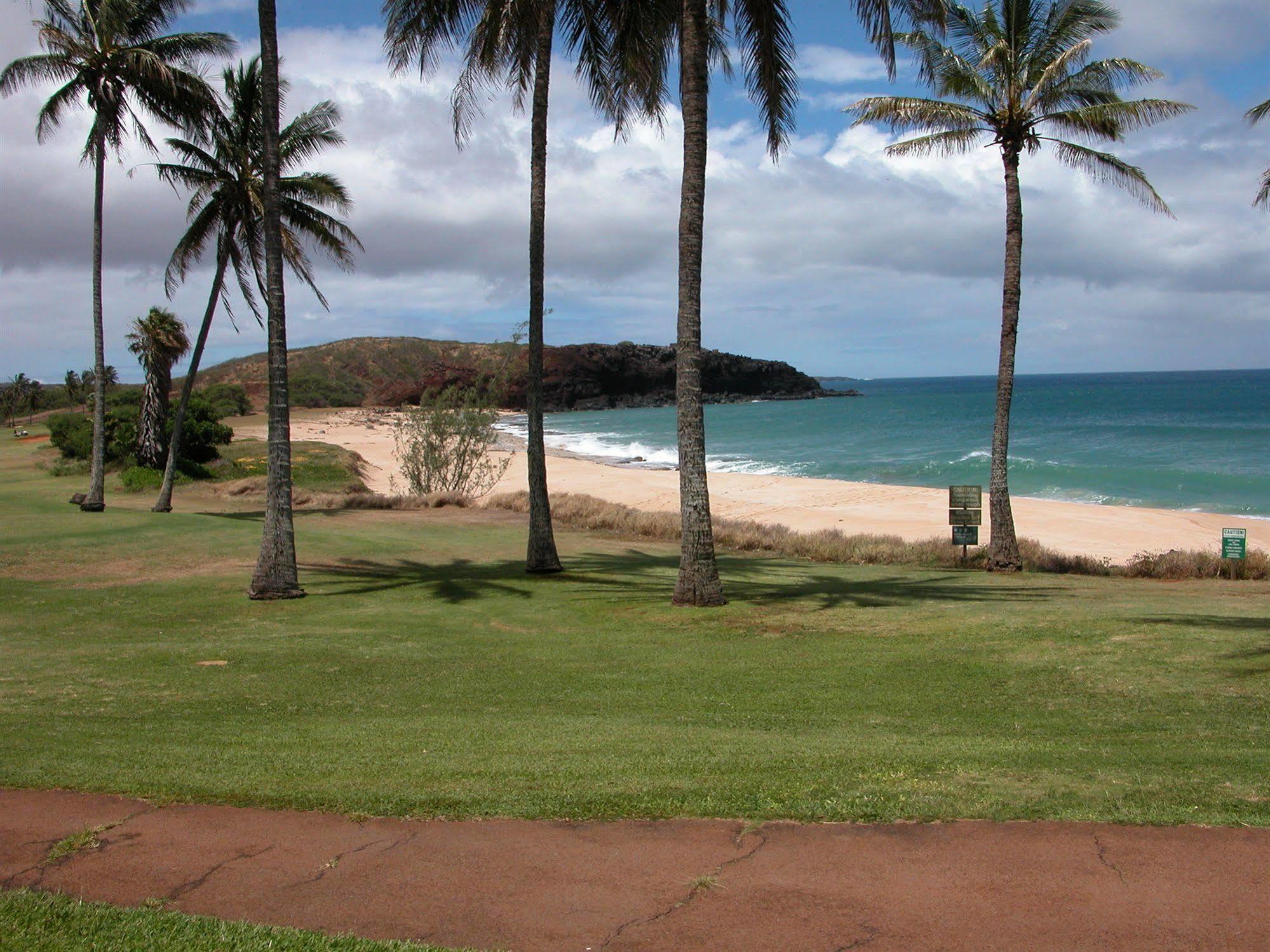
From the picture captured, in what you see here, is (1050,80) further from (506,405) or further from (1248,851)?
(506,405)

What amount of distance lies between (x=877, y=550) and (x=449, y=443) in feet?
52.5

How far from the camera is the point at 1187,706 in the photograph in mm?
8102

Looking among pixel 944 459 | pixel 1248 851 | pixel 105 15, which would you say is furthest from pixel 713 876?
pixel 944 459

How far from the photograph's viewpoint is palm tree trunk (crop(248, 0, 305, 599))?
48.0 feet

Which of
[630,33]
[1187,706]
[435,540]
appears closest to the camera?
[1187,706]

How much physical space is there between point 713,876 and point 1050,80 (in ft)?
56.8

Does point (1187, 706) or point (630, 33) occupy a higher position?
point (630, 33)

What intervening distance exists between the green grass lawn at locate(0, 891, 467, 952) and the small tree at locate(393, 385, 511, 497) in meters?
27.9

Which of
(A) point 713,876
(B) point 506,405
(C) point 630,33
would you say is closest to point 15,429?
(B) point 506,405

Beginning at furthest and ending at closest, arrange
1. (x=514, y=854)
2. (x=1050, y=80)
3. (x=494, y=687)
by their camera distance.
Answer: (x=1050, y=80), (x=494, y=687), (x=514, y=854)

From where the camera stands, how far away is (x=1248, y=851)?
5082 mm

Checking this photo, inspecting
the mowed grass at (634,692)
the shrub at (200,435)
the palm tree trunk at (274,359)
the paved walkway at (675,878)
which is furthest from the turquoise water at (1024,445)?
the paved walkway at (675,878)

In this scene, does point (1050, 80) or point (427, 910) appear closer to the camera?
point (427, 910)

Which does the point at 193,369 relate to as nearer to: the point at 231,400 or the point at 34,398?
the point at 231,400
